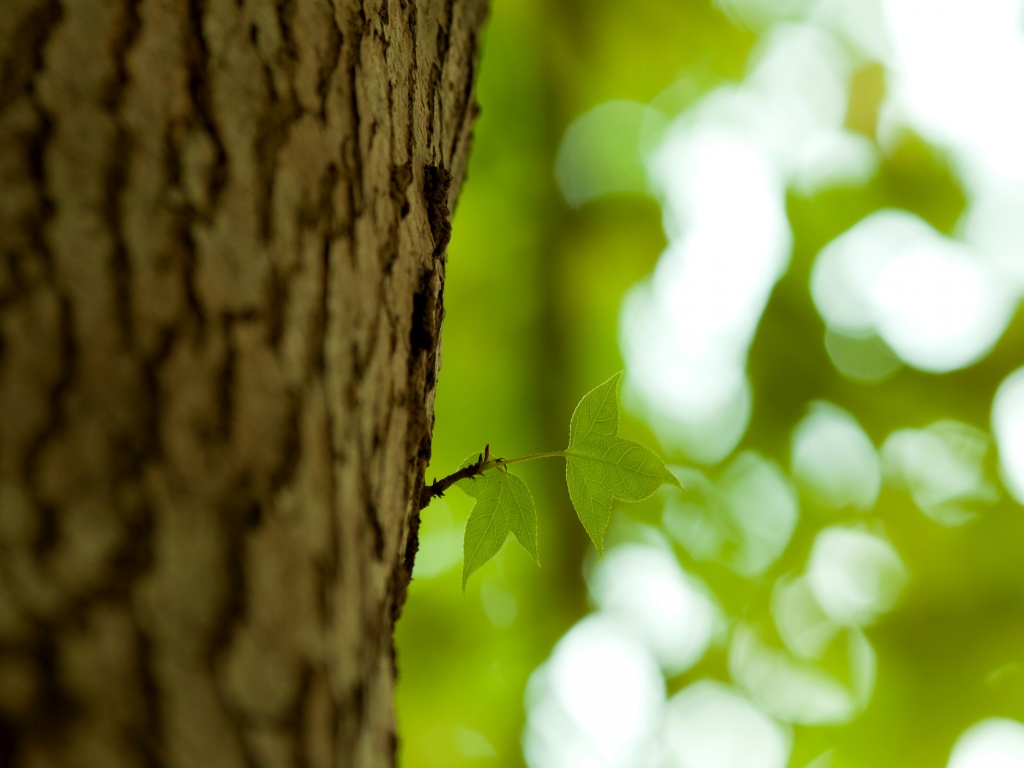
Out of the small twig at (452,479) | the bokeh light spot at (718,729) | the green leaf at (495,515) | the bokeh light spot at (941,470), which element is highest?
the small twig at (452,479)

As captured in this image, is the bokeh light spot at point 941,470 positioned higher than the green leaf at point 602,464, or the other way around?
the green leaf at point 602,464

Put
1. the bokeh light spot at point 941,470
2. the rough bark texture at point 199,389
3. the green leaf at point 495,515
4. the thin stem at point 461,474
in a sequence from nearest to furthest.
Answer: the rough bark texture at point 199,389
the thin stem at point 461,474
the green leaf at point 495,515
the bokeh light spot at point 941,470

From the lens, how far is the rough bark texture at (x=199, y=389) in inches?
22.3

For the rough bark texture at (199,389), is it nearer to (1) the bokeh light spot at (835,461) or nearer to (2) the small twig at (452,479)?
(2) the small twig at (452,479)

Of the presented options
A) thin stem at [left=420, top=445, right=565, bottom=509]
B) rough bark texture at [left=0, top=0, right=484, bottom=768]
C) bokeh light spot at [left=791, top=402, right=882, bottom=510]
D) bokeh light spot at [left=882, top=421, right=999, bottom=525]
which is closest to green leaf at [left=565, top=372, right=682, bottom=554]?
thin stem at [left=420, top=445, right=565, bottom=509]

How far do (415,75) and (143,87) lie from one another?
472mm

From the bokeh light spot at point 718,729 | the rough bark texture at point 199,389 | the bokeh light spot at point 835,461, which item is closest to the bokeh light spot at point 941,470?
the bokeh light spot at point 835,461

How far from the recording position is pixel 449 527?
5.50 m

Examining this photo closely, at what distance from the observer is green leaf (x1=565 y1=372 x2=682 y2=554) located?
1252 mm

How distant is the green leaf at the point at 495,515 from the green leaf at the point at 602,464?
88 millimetres

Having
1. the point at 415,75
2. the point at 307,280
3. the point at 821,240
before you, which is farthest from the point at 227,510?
Answer: the point at 821,240

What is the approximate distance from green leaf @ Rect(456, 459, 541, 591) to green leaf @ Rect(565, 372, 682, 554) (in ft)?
0.29

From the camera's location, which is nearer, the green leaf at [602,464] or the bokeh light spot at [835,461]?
the green leaf at [602,464]

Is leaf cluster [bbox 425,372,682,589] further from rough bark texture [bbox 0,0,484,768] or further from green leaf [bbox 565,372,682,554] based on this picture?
rough bark texture [bbox 0,0,484,768]
